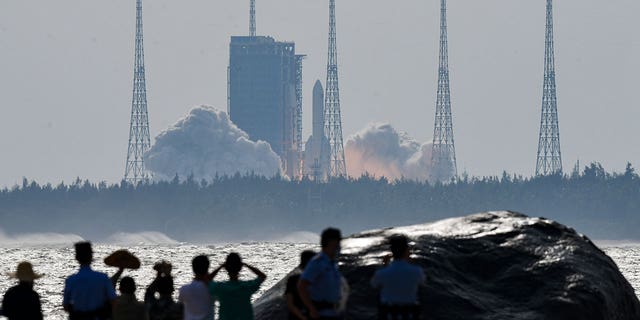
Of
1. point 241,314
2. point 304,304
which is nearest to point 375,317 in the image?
point 241,314

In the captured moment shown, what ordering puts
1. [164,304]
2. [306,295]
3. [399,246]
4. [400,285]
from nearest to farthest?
[306,295]
[399,246]
[400,285]
[164,304]

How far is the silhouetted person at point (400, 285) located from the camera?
14867 mm

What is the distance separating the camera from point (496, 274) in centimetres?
2247

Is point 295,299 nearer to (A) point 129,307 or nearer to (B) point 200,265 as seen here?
(B) point 200,265

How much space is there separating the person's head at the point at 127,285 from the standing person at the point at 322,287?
11.4 ft

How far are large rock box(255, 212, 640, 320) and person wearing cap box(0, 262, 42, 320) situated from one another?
621 centimetres

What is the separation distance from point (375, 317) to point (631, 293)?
5716mm

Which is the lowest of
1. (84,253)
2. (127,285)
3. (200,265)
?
(127,285)

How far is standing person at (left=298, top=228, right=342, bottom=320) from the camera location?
46.0 ft

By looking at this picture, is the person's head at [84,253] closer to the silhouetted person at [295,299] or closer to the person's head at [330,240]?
the silhouetted person at [295,299]

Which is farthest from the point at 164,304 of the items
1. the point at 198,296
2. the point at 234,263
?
the point at 234,263

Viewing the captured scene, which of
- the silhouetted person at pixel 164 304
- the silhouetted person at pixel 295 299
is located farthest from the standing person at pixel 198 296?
the silhouetted person at pixel 295 299

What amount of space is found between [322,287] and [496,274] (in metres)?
8.79

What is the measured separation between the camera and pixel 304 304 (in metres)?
14.3
